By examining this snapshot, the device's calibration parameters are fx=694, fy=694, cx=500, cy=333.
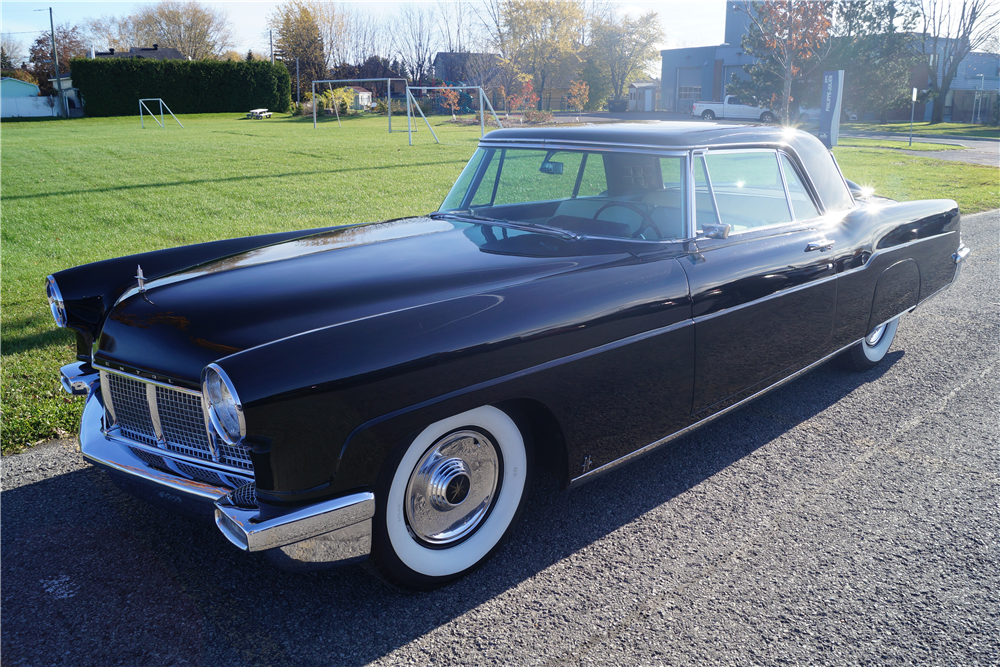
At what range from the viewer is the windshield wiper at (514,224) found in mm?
3135

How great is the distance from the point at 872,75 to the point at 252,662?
132 feet

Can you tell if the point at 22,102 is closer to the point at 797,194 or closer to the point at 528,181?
the point at 528,181

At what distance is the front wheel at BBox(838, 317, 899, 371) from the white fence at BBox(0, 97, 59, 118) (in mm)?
58493

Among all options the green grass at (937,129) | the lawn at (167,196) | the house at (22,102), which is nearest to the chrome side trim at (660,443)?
the lawn at (167,196)

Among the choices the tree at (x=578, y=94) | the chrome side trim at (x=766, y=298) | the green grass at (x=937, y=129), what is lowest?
the chrome side trim at (x=766, y=298)

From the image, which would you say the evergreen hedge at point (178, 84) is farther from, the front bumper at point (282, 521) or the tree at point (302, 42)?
the front bumper at point (282, 521)

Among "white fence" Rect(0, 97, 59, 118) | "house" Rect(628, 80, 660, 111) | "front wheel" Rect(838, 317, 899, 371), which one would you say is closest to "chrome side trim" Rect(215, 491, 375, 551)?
"front wheel" Rect(838, 317, 899, 371)

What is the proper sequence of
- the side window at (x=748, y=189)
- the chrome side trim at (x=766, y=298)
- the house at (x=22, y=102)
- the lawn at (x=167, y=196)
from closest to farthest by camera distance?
the chrome side trim at (x=766, y=298)
the side window at (x=748, y=189)
the lawn at (x=167, y=196)
the house at (x=22, y=102)

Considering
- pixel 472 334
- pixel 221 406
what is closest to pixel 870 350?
pixel 472 334

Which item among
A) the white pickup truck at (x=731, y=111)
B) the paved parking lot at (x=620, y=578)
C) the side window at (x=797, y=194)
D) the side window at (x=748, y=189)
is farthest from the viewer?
the white pickup truck at (x=731, y=111)

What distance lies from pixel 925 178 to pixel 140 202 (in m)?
14.9

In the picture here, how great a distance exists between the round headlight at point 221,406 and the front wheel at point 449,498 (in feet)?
1.44

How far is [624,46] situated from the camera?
63250 mm

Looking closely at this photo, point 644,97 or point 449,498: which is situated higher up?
point 644,97
